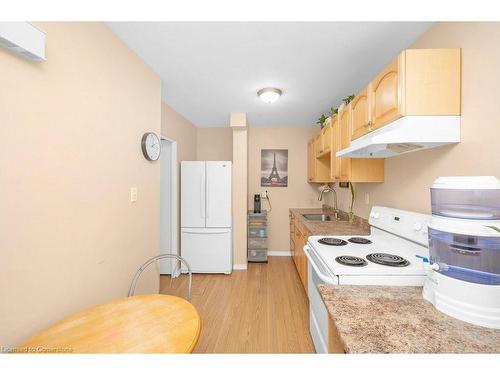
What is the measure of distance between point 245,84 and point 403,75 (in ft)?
4.78

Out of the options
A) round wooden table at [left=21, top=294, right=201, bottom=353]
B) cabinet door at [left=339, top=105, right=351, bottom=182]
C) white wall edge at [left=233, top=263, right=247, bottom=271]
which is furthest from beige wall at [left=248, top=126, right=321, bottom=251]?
round wooden table at [left=21, top=294, right=201, bottom=353]

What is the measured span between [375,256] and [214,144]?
11.0ft

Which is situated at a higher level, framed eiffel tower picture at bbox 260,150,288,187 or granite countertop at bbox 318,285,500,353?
framed eiffel tower picture at bbox 260,150,288,187

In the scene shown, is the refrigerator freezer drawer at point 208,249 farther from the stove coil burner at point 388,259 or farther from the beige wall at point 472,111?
the beige wall at point 472,111

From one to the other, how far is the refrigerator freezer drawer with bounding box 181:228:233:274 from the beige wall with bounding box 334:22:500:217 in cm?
236

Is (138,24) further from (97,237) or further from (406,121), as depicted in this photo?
(406,121)

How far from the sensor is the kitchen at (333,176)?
789 millimetres

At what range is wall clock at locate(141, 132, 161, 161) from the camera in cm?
180

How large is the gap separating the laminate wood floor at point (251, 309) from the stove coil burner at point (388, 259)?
98 centimetres

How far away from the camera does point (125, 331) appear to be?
894mm

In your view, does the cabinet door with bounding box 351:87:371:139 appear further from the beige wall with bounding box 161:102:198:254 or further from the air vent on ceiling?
the beige wall with bounding box 161:102:198:254

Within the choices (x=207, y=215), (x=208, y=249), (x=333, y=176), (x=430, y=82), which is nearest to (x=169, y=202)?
(x=207, y=215)

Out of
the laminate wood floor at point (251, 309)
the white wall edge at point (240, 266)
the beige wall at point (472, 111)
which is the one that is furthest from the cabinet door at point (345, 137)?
the white wall edge at point (240, 266)

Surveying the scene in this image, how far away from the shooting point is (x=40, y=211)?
37.6 inches
